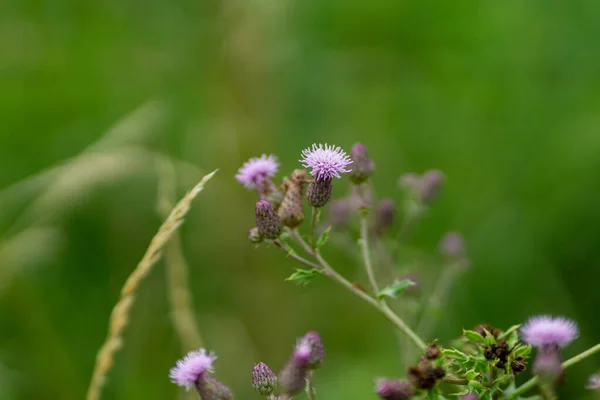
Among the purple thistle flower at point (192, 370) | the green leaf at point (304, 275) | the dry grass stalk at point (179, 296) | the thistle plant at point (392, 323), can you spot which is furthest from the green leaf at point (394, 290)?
A: the dry grass stalk at point (179, 296)

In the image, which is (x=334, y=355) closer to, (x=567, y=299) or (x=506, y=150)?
(x=567, y=299)

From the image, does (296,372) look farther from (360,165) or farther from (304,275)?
(360,165)

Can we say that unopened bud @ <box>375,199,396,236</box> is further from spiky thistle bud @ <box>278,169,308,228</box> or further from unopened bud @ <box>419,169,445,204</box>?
spiky thistle bud @ <box>278,169,308,228</box>

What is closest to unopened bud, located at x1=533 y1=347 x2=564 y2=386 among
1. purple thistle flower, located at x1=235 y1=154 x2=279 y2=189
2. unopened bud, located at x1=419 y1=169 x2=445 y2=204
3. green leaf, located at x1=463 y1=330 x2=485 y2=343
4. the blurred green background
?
green leaf, located at x1=463 y1=330 x2=485 y2=343

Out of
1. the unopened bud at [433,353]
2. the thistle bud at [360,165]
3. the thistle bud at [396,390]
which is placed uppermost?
the thistle bud at [360,165]

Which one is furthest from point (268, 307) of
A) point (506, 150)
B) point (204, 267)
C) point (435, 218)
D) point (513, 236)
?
point (506, 150)

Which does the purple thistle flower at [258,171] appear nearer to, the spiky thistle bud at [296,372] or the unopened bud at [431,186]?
the spiky thistle bud at [296,372]

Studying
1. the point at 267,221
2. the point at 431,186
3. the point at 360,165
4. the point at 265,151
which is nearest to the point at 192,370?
the point at 267,221
